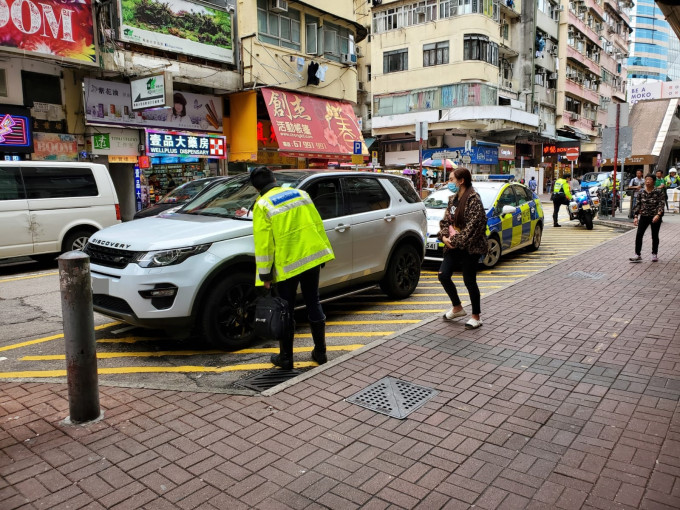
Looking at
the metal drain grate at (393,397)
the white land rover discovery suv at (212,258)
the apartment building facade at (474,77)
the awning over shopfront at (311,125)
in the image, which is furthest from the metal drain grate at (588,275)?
the apartment building facade at (474,77)

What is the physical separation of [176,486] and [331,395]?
1.50 metres

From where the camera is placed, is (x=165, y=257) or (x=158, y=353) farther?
(x=158, y=353)

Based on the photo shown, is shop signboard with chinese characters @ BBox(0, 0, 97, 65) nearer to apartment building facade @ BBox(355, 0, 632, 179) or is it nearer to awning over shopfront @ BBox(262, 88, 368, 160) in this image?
awning over shopfront @ BBox(262, 88, 368, 160)

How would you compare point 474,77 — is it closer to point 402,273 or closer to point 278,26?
point 278,26

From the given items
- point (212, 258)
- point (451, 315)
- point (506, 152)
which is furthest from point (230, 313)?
point (506, 152)

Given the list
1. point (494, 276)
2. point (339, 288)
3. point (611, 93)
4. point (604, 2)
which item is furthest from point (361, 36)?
point (611, 93)

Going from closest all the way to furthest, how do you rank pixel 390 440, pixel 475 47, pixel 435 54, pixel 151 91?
pixel 390 440
pixel 151 91
pixel 475 47
pixel 435 54

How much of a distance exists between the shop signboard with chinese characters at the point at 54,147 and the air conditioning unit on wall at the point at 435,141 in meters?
25.8

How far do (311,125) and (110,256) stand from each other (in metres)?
16.7

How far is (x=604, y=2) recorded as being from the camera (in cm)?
5750

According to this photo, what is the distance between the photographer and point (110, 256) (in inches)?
199

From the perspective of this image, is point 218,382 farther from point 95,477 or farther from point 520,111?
point 520,111

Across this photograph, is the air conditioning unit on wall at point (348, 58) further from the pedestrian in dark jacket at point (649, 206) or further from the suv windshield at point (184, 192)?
the pedestrian in dark jacket at point (649, 206)

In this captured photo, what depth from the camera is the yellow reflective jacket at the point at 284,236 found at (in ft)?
14.1
